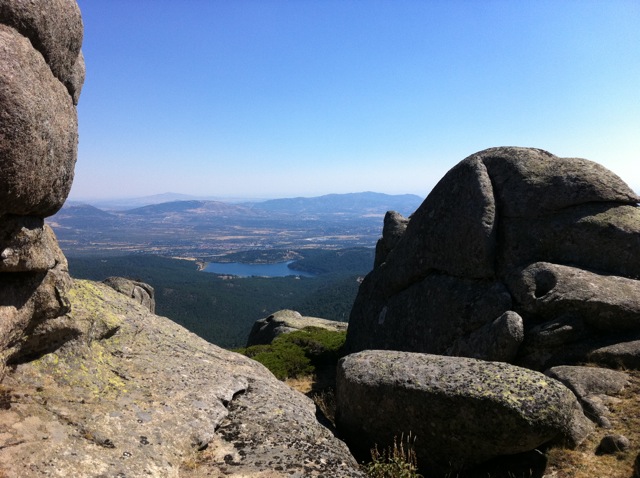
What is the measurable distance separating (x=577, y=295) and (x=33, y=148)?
17.4 metres

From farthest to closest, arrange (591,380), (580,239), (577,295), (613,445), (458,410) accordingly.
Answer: (580,239)
(577,295)
(591,380)
(458,410)
(613,445)

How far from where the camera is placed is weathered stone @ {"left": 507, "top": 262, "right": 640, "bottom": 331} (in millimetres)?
15008

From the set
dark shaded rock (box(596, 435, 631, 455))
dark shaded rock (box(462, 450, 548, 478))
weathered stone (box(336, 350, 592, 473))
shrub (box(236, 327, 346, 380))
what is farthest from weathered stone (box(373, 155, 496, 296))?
dark shaded rock (box(462, 450, 548, 478))

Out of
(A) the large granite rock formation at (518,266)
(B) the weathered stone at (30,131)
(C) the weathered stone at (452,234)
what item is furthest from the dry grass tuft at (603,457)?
(B) the weathered stone at (30,131)

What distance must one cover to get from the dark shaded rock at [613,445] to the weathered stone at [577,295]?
6.15 m

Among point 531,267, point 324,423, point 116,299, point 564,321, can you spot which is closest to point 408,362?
point 324,423

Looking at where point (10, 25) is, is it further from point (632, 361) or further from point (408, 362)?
point (632, 361)

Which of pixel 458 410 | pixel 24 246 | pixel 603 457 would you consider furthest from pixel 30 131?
pixel 603 457

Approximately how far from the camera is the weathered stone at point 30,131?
6691mm

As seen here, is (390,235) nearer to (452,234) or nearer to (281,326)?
(452,234)

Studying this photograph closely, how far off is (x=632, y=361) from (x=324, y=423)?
34.3 feet

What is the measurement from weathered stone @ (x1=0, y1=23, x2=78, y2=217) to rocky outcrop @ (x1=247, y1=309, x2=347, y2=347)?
31.3 m

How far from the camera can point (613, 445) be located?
10031 millimetres

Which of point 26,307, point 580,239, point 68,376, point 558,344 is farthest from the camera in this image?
point 580,239
